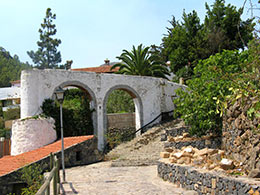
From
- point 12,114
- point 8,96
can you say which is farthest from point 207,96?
point 8,96

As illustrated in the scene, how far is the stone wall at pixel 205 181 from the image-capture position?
5570 millimetres

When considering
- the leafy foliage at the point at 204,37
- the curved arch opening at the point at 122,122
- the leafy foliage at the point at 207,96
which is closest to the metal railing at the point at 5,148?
the curved arch opening at the point at 122,122

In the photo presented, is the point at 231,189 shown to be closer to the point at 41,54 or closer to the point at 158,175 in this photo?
the point at 158,175

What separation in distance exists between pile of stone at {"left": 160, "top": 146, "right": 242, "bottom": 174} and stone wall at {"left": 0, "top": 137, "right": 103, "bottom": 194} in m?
5.93

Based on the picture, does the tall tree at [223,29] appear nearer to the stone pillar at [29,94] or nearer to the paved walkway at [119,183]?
the stone pillar at [29,94]

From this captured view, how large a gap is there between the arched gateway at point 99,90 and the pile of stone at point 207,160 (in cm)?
1094

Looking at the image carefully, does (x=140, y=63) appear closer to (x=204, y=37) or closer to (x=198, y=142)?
(x=204, y=37)

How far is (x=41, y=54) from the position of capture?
55.0 metres

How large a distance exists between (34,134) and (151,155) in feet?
20.7

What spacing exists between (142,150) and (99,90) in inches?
206

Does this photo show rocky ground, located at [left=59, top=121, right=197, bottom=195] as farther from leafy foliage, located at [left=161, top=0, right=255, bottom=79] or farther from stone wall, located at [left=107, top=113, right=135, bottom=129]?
leafy foliage, located at [left=161, top=0, right=255, bottom=79]

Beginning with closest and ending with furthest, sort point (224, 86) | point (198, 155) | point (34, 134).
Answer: point (198, 155) → point (224, 86) → point (34, 134)

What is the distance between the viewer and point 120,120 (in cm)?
2106

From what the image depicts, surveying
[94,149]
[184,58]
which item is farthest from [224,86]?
[184,58]
